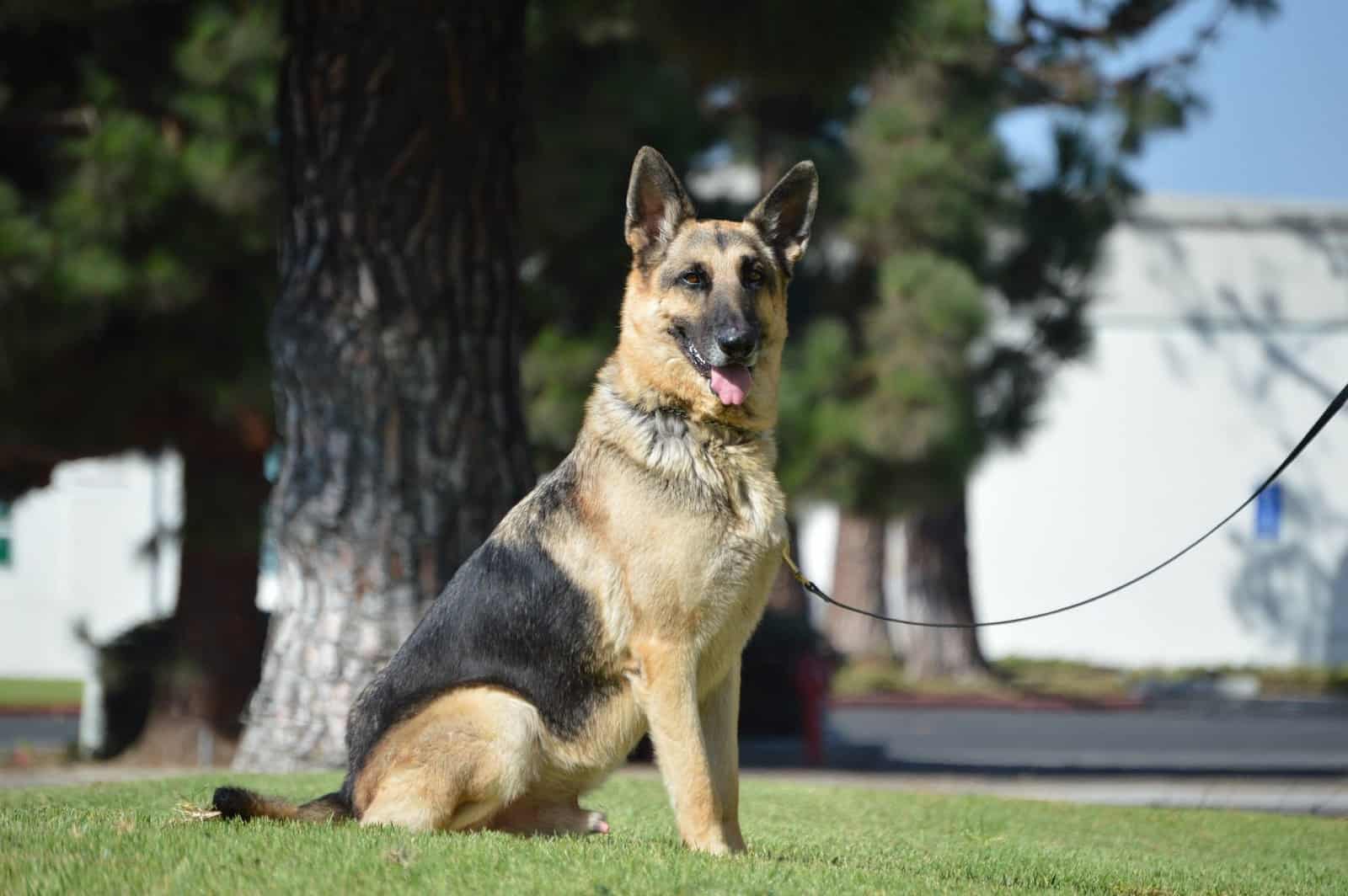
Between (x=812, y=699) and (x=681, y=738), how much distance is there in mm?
8865

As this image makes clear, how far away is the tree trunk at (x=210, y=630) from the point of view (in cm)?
1185

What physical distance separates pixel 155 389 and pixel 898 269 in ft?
22.6

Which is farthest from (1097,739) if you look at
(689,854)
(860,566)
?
(689,854)

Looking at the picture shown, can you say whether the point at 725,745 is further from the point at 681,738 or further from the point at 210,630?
the point at 210,630

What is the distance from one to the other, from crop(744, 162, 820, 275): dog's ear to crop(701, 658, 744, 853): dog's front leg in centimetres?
147

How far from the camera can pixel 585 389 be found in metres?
12.1

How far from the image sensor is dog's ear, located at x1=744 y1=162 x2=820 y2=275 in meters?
4.97

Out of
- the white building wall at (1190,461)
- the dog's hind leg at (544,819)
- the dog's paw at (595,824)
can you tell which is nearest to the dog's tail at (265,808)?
the dog's hind leg at (544,819)

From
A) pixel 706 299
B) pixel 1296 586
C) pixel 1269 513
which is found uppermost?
pixel 706 299

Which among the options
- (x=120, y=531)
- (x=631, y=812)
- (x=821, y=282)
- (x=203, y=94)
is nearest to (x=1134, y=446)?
(x=821, y=282)

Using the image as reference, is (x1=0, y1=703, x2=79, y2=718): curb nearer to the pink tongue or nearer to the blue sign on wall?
the pink tongue

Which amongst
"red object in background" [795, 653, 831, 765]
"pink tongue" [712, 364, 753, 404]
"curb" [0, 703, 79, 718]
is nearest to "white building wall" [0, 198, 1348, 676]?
"curb" [0, 703, 79, 718]

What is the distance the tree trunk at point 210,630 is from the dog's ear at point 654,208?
755 centimetres

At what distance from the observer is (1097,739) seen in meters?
15.8
